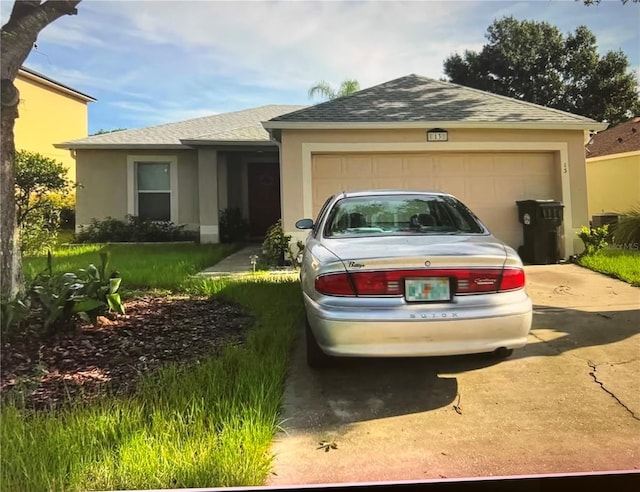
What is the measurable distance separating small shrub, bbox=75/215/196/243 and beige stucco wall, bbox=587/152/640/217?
8.20 m

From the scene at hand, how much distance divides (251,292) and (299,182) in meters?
2.64

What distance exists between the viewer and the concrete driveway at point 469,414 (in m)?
2.55

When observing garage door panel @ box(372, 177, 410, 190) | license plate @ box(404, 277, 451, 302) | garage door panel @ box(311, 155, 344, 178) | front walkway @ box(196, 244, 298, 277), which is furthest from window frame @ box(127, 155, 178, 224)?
license plate @ box(404, 277, 451, 302)

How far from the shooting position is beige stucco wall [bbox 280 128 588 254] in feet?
26.3

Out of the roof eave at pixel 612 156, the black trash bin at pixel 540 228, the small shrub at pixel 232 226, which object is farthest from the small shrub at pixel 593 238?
the small shrub at pixel 232 226

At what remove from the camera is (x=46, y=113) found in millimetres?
5504

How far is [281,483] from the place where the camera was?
7.93 ft

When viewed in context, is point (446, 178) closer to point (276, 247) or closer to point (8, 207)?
point (276, 247)

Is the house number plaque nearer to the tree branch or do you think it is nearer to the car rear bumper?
the car rear bumper

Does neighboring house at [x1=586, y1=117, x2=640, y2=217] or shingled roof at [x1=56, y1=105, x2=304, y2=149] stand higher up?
shingled roof at [x1=56, y1=105, x2=304, y2=149]

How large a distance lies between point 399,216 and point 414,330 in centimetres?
142

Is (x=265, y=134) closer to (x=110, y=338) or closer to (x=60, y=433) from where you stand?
(x=110, y=338)

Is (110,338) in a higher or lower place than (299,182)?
lower

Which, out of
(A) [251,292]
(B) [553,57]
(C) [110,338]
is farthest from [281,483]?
(B) [553,57]
